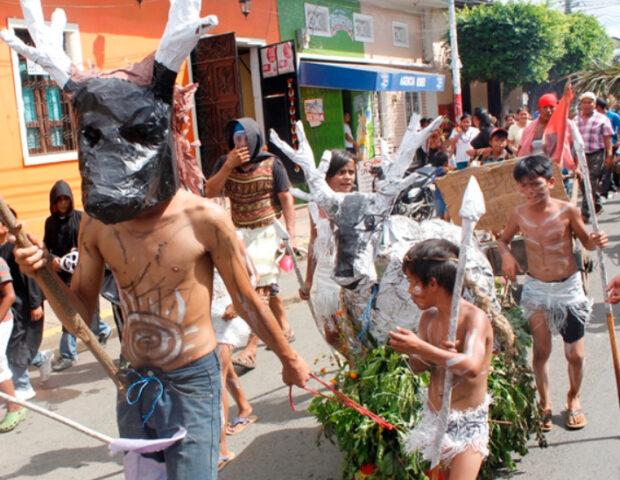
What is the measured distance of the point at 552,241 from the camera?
477 cm

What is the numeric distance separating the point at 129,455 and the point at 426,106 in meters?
22.1

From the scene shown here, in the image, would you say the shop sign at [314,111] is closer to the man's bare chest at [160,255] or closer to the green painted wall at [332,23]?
the green painted wall at [332,23]

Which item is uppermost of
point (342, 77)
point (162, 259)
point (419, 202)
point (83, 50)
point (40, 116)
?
point (83, 50)

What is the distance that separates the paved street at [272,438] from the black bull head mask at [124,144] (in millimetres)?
2341

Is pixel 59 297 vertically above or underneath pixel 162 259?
underneath

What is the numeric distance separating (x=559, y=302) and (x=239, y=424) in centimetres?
222

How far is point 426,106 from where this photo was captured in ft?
78.9

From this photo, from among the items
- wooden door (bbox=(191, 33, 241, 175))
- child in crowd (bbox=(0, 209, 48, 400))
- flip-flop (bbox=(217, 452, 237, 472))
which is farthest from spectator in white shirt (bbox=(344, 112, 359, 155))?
flip-flop (bbox=(217, 452, 237, 472))

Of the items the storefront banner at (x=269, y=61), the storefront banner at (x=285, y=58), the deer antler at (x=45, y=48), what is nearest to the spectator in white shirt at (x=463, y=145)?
the storefront banner at (x=285, y=58)

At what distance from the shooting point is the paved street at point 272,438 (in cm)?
444

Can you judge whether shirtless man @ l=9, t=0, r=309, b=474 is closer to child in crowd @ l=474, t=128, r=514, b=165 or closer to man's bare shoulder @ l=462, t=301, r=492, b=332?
man's bare shoulder @ l=462, t=301, r=492, b=332

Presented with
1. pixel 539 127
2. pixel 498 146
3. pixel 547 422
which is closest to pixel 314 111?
pixel 498 146

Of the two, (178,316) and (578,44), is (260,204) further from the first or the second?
(578,44)

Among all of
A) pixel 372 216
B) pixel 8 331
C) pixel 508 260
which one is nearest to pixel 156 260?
pixel 372 216
